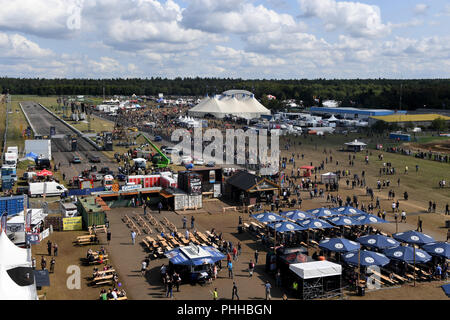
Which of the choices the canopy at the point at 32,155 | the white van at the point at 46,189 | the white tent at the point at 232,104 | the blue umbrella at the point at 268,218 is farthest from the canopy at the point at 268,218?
the white tent at the point at 232,104

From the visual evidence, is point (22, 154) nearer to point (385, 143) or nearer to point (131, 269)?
point (131, 269)

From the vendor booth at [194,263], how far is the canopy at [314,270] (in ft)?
13.8

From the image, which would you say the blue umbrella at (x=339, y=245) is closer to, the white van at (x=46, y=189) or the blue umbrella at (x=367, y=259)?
the blue umbrella at (x=367, y=259)

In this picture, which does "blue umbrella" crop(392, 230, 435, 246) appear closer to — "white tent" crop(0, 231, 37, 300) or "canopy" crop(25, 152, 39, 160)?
"white tent" crop(0, 231, 37, 300)

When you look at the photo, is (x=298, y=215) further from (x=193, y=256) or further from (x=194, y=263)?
(x=194, y=263)

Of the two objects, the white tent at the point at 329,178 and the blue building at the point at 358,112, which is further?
the blue building at the point at 358,112

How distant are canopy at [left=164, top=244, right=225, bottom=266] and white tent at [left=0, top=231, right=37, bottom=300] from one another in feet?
22.9

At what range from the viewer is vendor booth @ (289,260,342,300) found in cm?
1988

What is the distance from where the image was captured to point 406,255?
22.2 m

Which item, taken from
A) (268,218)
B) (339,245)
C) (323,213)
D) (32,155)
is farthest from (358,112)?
(339,245)

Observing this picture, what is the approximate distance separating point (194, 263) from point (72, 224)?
12.6 metres

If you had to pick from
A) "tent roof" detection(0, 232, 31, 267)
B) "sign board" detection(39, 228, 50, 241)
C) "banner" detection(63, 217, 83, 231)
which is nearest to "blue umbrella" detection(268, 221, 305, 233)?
"banner" detection(63, 217, 83, 231)

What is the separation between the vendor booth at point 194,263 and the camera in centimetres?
2147
